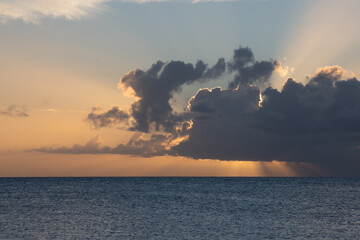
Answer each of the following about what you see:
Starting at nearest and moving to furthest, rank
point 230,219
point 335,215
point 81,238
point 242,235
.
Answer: point 81,238 < point 242,235 < point 230,219 < point 335,215

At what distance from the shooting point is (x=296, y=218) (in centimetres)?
8362

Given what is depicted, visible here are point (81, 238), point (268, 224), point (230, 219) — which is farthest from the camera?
point (230, 219)

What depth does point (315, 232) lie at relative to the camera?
65.8 m

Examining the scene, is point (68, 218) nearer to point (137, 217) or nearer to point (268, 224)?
point (137, 217)

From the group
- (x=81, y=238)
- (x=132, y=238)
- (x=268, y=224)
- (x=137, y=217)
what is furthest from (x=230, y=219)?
(x=81, y=238)

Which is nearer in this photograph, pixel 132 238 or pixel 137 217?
pixel 132 238

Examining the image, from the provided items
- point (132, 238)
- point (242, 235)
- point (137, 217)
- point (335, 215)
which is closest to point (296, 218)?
point (335, 215)

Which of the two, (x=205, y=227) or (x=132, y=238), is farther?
(x=205, y=227)

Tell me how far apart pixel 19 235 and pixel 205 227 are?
89.2 feet

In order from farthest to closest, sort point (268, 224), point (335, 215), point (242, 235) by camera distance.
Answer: point (335, 215) < point (268, 224) < point (242, 235)

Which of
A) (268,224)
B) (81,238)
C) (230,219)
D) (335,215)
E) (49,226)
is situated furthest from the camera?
(335,215)

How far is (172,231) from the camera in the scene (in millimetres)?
66625

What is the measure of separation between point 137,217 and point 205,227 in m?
Result: 17.6

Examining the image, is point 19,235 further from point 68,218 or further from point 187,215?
point 187,215
